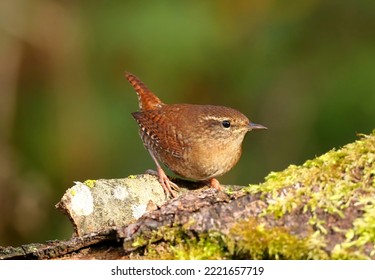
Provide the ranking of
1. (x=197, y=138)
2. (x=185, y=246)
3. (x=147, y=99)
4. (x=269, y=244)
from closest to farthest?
(x=269, y=244), (x=185, y=246), (x=197, y=138), (x=147, y=99)

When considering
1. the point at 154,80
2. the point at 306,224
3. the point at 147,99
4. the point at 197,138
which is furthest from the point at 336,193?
the point at 154,80

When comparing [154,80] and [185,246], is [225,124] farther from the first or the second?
[185,246]

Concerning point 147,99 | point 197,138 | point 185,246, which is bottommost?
point 185,246

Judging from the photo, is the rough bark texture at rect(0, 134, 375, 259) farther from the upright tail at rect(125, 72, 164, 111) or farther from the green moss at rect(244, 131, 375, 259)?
the upright tail at rect(125, 72, 164, 111)

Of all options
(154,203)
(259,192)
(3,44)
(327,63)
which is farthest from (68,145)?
(259,192)

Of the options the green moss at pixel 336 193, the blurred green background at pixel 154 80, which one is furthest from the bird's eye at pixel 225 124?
the green moss at pixel 336 193

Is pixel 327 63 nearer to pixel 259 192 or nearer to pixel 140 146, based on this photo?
pixel 140 146

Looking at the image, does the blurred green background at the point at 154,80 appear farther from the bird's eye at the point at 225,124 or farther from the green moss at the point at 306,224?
the green moss at the point at 306,224
